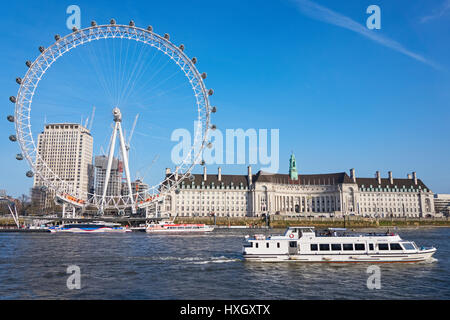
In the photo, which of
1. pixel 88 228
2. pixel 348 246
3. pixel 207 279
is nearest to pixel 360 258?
pixel 348 246

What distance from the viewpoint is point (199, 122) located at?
263ft

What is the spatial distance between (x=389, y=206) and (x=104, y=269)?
168609 millimetres

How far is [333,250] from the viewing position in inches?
1415

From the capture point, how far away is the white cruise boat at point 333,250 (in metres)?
35.5

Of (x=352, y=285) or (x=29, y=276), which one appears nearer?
(x=352, y=285)

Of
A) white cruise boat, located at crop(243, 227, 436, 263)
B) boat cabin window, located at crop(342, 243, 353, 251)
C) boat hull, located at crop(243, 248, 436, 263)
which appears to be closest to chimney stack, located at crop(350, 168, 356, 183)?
white cruise boat, located at crop(243, 227, 436, 263)

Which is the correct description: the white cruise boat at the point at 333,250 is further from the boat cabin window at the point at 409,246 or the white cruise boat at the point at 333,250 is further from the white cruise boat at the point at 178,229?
the white cruise boat at the point at 178,229

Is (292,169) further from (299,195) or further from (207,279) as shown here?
(207,279)

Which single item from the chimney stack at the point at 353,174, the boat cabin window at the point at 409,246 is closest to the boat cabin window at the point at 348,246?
the boat cabin window at the point at 409,246

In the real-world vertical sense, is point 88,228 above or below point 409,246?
below
